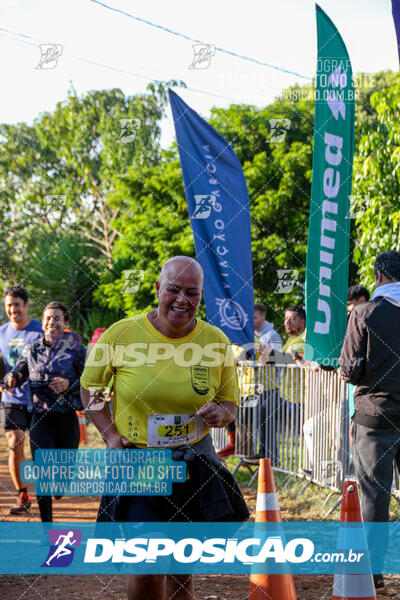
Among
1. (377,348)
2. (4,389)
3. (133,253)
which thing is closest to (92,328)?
(133,253)

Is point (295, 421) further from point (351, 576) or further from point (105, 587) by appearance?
point (351, 576)

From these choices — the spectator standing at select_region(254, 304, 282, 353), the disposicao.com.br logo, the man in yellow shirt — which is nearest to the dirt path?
the disposicao.com.br logo

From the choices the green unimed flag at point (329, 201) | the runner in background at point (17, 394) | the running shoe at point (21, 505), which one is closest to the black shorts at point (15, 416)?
the runner in background at point (17, 394)

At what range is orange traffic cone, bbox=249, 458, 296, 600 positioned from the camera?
4.03m

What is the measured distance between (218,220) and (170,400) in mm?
5364

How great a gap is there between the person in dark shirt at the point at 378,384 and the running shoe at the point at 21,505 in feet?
12.0

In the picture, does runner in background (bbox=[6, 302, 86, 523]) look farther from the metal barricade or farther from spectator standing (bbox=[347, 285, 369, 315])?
spectator standing (bbox=[347, 285, 369, 315])

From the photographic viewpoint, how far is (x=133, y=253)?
25062mm

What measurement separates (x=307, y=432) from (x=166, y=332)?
423 centimetres

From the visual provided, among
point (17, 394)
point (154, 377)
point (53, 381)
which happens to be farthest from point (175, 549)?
point (17, 394)

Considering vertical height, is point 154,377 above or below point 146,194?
below

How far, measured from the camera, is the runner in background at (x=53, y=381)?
20.3ft

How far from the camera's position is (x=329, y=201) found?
660 centimetres

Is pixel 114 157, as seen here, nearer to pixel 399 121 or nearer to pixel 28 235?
pixel 28 235
